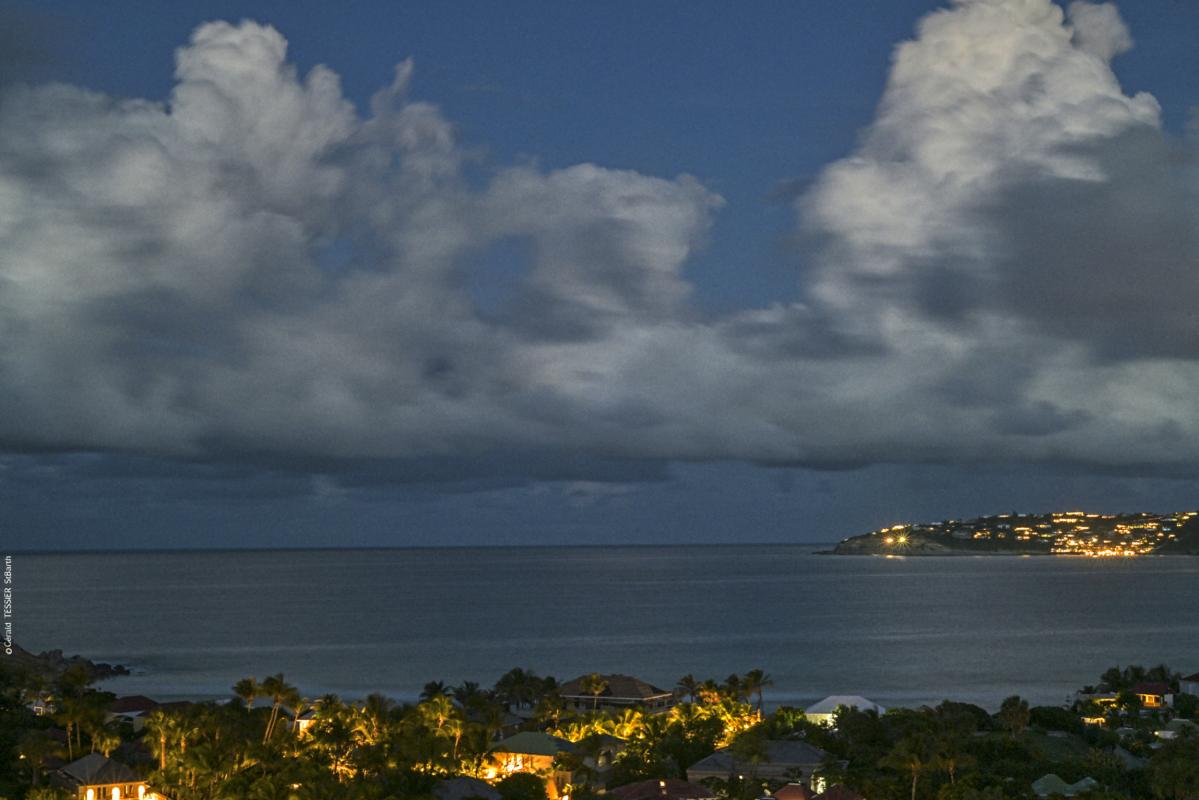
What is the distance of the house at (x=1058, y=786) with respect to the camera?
52375 millimetres

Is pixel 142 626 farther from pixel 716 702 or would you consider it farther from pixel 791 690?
pixel 716 702

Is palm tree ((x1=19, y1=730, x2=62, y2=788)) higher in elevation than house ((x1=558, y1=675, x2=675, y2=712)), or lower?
higher

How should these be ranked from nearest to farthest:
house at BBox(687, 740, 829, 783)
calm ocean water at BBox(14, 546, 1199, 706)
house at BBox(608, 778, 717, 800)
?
house at BBox(608, 778, 717, 800)
house at BBox(687, 740, 829, 783)
calm ocean water at BBox(14, 546, 1199, 706)

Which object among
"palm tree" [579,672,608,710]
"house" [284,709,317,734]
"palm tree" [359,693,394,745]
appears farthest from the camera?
"palm tree" [579,672,608,710]

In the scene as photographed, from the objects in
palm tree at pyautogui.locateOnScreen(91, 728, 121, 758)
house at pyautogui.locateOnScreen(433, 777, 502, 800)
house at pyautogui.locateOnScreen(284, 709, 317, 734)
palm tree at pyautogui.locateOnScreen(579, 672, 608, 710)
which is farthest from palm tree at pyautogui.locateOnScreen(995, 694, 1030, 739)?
palm tree at pyautogui.locateOnScreen(91, 728, 121, 758)

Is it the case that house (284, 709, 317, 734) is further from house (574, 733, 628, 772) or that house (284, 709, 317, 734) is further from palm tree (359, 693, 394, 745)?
house (574, 733, 628, 772)

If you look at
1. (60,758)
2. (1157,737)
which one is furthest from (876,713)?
(60,758)

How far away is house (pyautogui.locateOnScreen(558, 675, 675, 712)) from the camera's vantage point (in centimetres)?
8444

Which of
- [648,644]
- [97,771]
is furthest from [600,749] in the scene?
[648,644]

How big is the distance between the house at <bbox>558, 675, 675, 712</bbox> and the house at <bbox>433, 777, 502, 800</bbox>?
30.8m

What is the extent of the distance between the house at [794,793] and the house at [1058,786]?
976 centimetres

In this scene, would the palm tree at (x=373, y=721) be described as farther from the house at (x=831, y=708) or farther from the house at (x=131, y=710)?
the house at (x=831, y=708)

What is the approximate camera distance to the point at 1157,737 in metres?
66.9

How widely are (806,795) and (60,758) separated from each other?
36.0 metres
